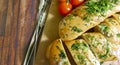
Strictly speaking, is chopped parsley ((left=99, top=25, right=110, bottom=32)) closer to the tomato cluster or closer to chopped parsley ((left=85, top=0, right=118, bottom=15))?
chopped parsley ((left=85, top=0, right=118, bottom=15))

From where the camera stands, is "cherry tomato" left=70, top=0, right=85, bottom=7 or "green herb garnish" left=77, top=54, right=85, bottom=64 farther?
"cherry tomato" left=70, top=0, right=85, bottom=7

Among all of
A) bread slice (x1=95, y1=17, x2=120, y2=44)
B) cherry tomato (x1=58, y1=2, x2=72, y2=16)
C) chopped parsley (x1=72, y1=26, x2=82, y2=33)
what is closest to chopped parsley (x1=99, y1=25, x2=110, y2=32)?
bread slice (x1=95, y1=17, x2=120, y2=44)

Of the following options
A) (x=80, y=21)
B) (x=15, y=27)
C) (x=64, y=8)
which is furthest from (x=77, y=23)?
(x=15, y=27)

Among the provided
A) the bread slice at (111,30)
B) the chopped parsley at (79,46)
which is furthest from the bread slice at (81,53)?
the bread slice at (111,30)

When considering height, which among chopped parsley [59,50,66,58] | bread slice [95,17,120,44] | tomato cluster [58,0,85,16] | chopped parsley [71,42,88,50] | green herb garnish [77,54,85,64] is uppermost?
tomato cluster [58,0,85,16]

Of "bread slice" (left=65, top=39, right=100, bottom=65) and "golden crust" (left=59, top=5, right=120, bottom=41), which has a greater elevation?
"golden crust" (left=59, top=5, right=120, bottom=41)

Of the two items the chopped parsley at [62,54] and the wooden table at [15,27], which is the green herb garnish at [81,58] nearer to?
the chopped parsley at [62,54]

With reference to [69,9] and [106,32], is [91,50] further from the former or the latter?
[69,9]
